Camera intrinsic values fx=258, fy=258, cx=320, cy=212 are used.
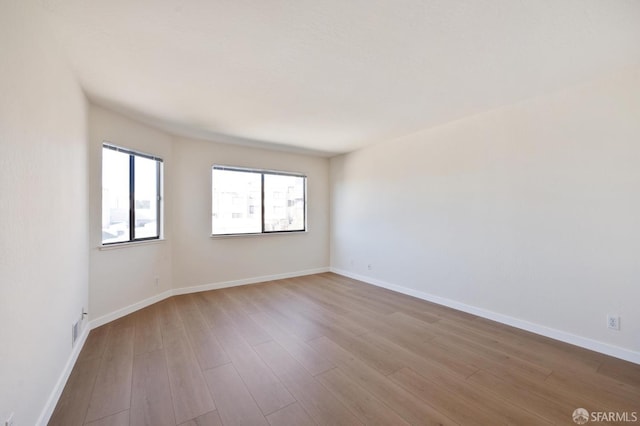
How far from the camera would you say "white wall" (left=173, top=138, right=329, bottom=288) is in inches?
159

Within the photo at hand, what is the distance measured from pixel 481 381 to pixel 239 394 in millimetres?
1796

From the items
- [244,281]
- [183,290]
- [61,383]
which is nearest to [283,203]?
[244,281]

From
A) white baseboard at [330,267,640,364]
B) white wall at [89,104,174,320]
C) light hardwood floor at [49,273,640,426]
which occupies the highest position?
white wall at [89,104,174,320]

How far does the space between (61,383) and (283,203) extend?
147 inches

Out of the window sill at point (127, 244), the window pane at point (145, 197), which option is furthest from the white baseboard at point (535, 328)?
the window pane at point (145, 197)

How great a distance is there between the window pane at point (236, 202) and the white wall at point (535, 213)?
2428 mm

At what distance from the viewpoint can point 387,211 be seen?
173 inches

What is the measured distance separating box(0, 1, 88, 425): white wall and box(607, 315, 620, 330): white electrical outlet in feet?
13.7

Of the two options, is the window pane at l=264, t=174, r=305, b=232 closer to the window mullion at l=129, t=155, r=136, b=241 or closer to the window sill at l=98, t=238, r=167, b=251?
the window sill at l=98, t=238, r=167, b=251

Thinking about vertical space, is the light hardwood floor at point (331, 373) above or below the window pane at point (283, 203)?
below

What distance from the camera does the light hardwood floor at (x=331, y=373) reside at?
5.40 feet

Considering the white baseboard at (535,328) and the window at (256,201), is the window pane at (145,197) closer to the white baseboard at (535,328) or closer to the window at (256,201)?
the window at (256,201)

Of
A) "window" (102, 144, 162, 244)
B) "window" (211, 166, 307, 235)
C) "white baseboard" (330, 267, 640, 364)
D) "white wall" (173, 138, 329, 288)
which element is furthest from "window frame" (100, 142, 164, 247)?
"white baseboard" (330, 267, 640, 364)

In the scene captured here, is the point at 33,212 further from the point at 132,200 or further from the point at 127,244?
the point at 132,200
